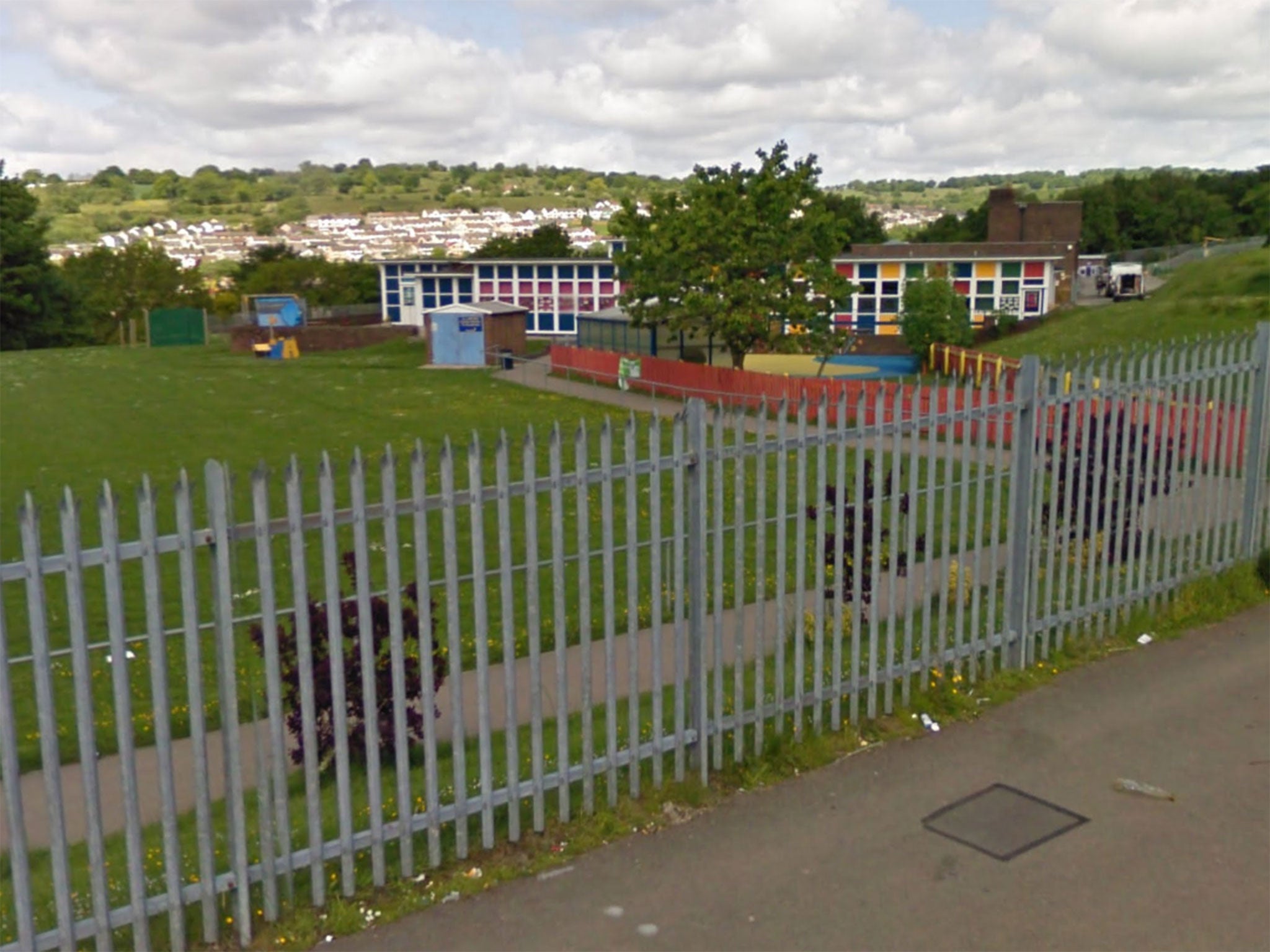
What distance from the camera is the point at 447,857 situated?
562cm

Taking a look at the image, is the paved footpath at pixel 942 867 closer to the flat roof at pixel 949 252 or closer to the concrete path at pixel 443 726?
the concrete path at pixel 443 726

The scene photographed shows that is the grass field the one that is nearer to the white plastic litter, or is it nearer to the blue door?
the blue door

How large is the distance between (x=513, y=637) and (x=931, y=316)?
1774 inches

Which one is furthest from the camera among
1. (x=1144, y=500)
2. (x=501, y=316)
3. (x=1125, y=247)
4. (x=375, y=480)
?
(x=1125, y=247)

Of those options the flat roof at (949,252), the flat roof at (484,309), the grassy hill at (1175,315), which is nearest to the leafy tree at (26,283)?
the flat roof at (484,309)

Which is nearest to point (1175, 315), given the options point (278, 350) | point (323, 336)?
point (278, 350)

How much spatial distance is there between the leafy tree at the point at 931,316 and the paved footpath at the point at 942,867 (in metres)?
42.4

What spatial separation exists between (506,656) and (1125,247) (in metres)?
110

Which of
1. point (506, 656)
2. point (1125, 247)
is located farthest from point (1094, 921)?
point (1125, 247)

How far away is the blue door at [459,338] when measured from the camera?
51.0 m

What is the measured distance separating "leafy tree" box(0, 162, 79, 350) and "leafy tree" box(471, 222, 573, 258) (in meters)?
30.3

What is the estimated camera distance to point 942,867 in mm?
5668

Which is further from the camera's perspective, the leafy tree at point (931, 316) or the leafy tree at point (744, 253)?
the leafy tree at point (931, 316)

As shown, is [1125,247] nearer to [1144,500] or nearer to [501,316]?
[501,316]
